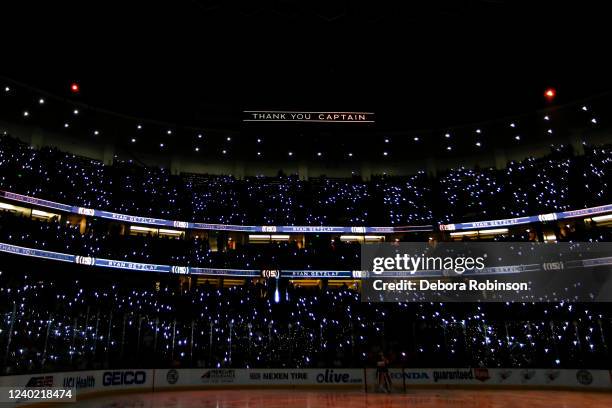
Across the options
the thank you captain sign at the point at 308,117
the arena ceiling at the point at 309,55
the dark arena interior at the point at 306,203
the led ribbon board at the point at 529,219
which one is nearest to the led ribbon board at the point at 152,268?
the dark arena interior at the point at 306,203

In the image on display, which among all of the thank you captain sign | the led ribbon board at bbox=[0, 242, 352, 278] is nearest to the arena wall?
the led ribbon board at bbox=[0, 242, 352, 278]

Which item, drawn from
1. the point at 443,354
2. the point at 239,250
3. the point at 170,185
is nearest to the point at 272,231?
the point at 239,250

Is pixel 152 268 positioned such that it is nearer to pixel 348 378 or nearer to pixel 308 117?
pixel 348 378

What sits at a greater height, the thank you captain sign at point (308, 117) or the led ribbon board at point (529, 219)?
the thank you captain sign at point (308, 117)

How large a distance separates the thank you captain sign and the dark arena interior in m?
0.18

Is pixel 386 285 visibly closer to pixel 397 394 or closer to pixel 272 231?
→ pixel 272 231

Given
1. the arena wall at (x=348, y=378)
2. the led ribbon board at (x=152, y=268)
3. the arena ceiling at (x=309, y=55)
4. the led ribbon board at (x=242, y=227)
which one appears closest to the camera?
the arena wall at (x=348, y=378)

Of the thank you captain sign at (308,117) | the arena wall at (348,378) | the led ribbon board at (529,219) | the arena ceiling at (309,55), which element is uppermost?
the arena ceiling at (309,55)

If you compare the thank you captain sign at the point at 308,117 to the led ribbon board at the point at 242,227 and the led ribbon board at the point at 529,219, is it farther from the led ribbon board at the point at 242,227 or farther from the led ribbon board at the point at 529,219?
the led ribbon board at the point at 529,219

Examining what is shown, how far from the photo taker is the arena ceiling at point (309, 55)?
72.2 ft

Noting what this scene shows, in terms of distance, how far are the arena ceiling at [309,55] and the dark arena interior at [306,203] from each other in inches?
5.3

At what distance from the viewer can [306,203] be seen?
1409 inches

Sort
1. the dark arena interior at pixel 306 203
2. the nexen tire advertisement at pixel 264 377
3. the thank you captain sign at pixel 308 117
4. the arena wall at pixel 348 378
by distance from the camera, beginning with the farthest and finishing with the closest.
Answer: the thank you captain sign at pixel 308 117 < the nexen tire advertisement at pixel 264 377 < the dark arena interior at pixel 306 203 < the arena wall at pixel 348 378

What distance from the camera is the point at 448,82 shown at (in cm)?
2867
